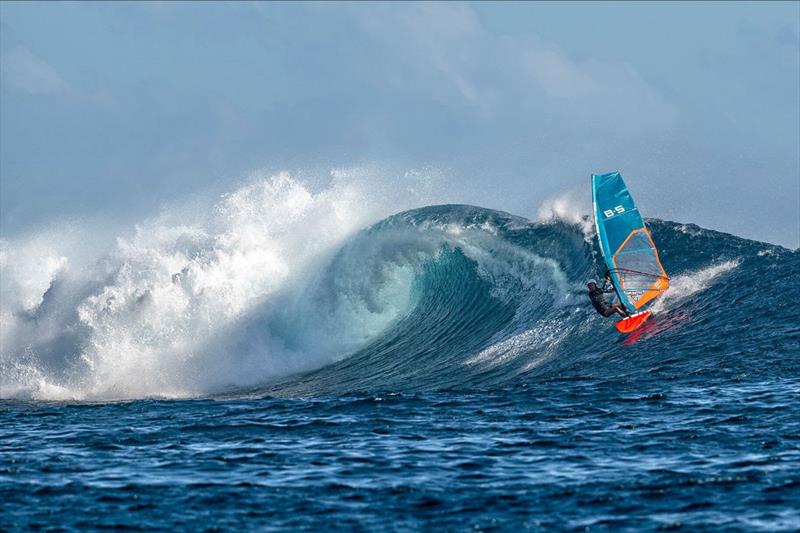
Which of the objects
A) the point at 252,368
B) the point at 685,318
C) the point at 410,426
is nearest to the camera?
the point at 410,426

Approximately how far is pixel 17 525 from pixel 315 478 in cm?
346

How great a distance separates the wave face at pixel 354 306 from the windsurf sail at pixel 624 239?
823 mm

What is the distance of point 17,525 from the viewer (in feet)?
36.9

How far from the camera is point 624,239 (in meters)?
22.7

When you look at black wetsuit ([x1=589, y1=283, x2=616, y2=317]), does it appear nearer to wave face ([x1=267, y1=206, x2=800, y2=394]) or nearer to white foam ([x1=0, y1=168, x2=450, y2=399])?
wave face ([x1=267, y1=206, x2=800, y2=394])

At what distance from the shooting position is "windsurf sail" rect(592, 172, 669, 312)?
22.6 m

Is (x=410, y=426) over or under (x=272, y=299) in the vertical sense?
under

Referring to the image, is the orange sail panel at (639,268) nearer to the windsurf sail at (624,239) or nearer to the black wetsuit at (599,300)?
the windsurf sail at (624,239)

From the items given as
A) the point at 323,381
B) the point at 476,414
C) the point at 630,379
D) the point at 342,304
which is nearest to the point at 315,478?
the point at 476,414

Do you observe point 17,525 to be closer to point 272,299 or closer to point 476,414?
point 476,414

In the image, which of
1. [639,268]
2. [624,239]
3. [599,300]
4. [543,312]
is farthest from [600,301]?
[543,312]

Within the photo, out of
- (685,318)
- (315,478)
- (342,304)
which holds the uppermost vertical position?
(342,304)

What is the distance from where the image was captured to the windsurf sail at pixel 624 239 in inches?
890

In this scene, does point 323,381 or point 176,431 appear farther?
point 323,381
